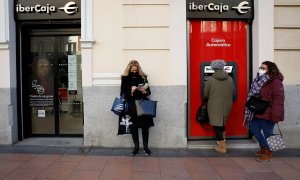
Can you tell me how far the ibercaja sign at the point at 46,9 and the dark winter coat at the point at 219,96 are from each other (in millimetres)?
3149

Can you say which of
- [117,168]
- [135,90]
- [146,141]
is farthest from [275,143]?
[117,168]

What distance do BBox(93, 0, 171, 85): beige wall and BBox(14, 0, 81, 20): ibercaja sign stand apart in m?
0.52

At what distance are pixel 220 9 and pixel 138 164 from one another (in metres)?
3.70

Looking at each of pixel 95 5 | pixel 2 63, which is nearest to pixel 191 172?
pixel 95 5

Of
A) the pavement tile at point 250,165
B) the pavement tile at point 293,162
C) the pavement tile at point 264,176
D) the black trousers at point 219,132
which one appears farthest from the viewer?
the black trousers at point 219,132

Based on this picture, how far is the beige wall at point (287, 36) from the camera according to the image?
7.80 m

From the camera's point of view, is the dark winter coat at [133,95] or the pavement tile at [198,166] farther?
the dark winter coat at [133,95]

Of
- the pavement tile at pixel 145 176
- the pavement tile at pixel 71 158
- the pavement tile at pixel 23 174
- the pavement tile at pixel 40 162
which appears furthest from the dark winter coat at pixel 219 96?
the pavement tile at pixel 23 174

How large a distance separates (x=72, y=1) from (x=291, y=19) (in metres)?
4.60

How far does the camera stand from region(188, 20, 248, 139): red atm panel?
8.12 meters

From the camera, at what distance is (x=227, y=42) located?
820cm

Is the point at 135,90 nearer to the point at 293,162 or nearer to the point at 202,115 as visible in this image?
the point at 202,115

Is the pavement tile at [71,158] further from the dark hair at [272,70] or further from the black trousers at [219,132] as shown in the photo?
the dark hair at [272,70]

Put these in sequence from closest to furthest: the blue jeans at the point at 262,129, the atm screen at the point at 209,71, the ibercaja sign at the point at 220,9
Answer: the blue jeans at the point at 262,129 → the ibercaja sign at the point at 220,9 → the atm screen at the point at 209,71
